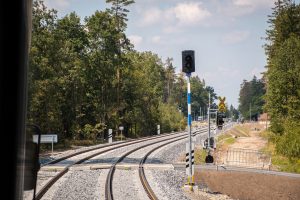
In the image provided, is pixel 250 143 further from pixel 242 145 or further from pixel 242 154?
pixel 242 154

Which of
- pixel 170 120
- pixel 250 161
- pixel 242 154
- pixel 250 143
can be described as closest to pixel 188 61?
pixel 250 161

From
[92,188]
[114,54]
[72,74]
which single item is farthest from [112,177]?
[114,54]

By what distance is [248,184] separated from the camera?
55.2 ft

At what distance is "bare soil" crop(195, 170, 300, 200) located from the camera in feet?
53.8

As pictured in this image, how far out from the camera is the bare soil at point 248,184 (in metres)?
16.4

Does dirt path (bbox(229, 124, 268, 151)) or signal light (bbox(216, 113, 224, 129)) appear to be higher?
signal light (bbox(216, 113, 224, 129))

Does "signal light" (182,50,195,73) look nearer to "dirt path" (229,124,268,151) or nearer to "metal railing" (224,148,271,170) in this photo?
"metal railing" (224,148,271,170)

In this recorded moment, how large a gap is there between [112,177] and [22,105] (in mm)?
11548

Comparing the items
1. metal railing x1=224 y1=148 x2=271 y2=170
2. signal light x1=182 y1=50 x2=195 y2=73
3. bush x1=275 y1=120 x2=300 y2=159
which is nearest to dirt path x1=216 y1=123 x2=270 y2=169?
metal railing x1=224 y1=148 x2=271 y2=170

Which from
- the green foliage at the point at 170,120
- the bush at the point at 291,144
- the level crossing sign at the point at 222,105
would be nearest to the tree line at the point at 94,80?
the green foliage at the point at 170,120

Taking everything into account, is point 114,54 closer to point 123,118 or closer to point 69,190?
point 123,118

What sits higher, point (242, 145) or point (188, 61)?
point (188, 61)

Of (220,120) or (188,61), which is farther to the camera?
(220,120)

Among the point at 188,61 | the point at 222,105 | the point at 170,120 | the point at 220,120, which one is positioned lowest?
the point at 170,120
